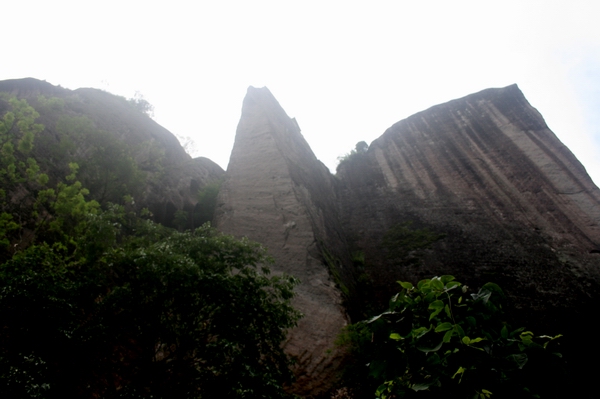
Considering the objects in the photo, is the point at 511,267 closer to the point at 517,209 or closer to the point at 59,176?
the point at 517,209

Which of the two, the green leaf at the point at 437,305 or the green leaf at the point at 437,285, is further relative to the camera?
the green leaf at the point at 437,285

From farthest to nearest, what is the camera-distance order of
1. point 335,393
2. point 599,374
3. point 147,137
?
point 147,137 → point 599,374 → point 335,393

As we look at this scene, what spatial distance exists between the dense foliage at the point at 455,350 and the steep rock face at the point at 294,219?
4342 mm

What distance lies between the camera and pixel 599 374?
840 cm

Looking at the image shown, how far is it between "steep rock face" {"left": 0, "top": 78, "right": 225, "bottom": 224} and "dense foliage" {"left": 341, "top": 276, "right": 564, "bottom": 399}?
11.6m

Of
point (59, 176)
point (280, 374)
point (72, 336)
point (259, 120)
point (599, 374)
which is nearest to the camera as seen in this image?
point (72, 336)

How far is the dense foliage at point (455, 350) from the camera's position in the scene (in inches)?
126

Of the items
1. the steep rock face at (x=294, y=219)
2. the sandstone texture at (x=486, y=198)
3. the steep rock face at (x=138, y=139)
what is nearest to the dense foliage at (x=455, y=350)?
the steep rock face at (x=294, y=219)

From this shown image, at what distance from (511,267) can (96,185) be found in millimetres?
13218

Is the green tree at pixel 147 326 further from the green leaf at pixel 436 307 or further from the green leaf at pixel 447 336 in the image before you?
the green leaf at pixel 447 336

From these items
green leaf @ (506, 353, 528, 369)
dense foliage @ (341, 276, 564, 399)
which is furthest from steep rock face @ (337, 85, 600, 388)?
green leaf @ (506, 353, 528, 369)

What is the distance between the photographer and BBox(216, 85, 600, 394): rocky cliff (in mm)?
9883

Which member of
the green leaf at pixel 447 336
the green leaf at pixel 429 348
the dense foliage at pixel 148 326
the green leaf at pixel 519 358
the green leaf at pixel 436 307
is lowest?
the dense foliage at pixel 148 326

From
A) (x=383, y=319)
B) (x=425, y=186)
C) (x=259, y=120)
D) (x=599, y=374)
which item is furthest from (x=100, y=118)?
(x=599, y=374)
